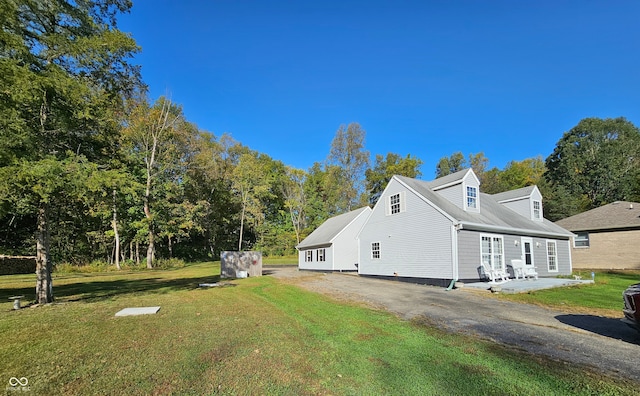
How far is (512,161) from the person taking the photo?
174ft

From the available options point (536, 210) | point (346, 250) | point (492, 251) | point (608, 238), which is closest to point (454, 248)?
point (492, 251)

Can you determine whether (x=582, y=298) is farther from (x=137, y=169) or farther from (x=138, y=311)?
Answer: (x=137, y=169)

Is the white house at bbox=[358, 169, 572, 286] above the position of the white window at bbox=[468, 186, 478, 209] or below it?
below

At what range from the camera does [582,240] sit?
2316 centimetres

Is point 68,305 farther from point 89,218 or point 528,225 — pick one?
point 89,218

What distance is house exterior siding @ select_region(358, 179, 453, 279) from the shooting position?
46.9 feet

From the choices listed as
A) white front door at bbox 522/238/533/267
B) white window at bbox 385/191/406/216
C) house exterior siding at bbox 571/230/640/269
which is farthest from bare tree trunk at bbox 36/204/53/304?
house exterior siding at bbox 571/230/640/269

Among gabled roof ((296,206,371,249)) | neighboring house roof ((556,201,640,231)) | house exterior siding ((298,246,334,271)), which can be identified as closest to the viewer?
neighboring house roof ((556,201,640,231))

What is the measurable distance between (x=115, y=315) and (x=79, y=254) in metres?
27.4

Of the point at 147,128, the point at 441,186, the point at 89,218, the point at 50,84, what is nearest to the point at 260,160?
the point at 147,128

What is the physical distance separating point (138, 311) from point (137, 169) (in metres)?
24.3

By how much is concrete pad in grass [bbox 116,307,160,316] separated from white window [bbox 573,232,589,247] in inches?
1072

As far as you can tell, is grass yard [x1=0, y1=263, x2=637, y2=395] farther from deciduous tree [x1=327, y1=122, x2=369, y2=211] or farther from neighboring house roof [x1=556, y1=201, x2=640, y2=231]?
deciduous tree [x1=327, y1=122, x2=369, y2=211]

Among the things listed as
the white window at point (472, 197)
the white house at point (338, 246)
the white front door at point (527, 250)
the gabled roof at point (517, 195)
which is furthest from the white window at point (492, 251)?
the white house at point (338, 246)
